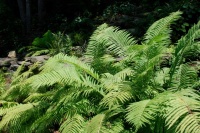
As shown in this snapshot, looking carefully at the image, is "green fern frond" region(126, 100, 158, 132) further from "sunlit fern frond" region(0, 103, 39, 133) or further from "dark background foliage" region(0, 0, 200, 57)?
"dark background foliage" region(0, 0, 200, 57)

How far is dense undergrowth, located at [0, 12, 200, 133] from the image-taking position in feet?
10.6

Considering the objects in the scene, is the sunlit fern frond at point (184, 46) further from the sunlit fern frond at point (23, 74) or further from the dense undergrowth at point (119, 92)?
the sunlit fern frond at point (23, 74)

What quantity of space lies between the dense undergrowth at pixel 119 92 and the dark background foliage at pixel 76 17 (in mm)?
2805

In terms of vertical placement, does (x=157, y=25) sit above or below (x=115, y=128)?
above

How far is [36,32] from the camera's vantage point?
38.6 feet

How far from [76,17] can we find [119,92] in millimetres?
8324

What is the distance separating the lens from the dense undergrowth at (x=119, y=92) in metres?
3.22

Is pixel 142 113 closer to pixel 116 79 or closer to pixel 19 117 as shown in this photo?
pixel 116 79

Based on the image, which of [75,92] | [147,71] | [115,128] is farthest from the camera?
[75,92]

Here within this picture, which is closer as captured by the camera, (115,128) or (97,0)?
(115,128)

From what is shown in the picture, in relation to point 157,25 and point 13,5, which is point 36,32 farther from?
point 157,25

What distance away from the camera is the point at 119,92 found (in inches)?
138

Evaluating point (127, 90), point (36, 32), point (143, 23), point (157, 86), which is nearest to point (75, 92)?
point (127, 90)

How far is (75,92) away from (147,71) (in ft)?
3.04
